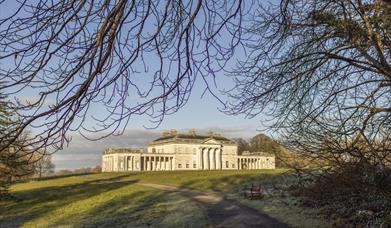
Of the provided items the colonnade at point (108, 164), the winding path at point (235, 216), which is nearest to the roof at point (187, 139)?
the colonnade at point (108, 164)

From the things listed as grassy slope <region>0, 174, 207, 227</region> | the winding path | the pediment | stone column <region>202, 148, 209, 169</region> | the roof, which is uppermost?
the roof

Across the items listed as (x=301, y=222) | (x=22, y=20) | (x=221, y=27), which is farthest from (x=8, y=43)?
(x=301, y=222)

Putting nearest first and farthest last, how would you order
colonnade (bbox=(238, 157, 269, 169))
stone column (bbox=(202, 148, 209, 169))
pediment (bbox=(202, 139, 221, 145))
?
stone column (bbox=(202, 148, 209, 169)) → pediment (bbox=(202, 139, 221, 145)) → colonnade (bbox=(238, 157, 269, 169))

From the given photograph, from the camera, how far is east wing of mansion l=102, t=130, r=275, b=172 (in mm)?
90938

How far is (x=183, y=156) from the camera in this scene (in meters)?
94.6

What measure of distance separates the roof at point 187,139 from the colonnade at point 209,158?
2567mm

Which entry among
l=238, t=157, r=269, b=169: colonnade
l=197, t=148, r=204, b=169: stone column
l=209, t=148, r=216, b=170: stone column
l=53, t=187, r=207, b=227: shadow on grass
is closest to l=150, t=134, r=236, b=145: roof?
l=197, t=148, r=204, b=169: stone column

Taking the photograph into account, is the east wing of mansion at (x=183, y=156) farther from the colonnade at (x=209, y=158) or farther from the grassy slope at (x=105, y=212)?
the grassy slope at (x=105, y=212)

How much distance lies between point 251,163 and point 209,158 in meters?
12.0

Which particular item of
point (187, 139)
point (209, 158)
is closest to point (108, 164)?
point (187, 139)

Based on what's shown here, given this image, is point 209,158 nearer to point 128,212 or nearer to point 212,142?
point 212,142

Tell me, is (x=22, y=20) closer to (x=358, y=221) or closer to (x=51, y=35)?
(x=51, y=35)

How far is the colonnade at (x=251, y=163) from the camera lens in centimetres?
10062

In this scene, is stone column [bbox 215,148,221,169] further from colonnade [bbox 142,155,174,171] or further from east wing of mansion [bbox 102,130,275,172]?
colonnade [bbox 142,155,174,171]
